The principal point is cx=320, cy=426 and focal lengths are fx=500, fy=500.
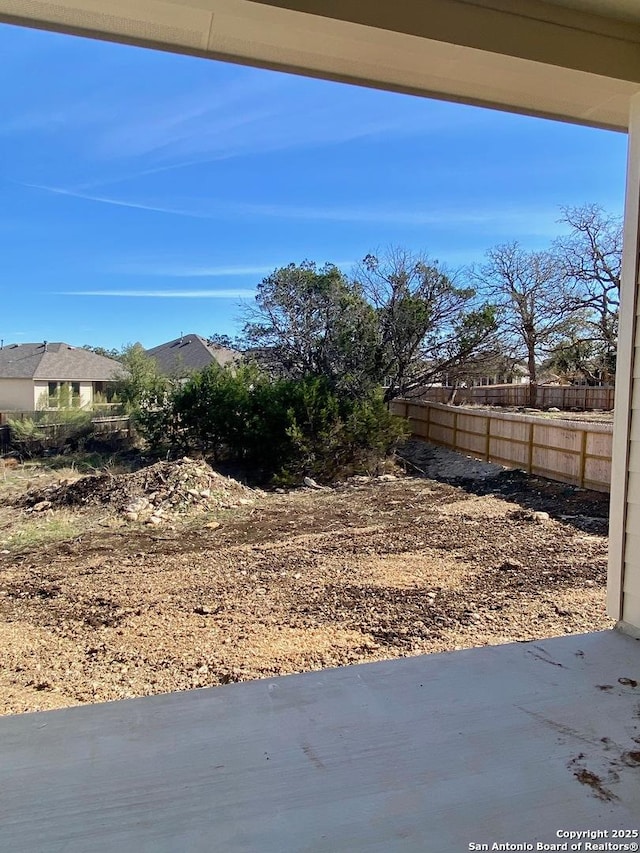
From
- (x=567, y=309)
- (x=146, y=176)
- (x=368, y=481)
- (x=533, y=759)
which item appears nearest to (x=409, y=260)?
(x=368, y=481)

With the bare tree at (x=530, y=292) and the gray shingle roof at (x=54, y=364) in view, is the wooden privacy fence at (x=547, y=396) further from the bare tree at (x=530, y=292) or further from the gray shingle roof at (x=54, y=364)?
the gray shingle roof at (x=54, y=364)

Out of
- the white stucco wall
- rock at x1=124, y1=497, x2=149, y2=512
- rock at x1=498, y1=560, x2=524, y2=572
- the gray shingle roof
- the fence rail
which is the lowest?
rock at x1=124, y1=497, x2=149, y2=512

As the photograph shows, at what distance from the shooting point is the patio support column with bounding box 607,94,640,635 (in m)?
1.76

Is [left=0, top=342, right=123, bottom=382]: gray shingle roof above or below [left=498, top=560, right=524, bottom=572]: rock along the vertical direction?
above

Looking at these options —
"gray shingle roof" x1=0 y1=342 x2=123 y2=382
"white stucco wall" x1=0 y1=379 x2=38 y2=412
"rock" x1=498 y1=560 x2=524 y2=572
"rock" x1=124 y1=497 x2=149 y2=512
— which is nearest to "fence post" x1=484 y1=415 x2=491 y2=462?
"rock" x1=498 y1=560 x2=524 y2=572

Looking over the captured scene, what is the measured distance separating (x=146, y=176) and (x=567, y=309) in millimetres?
14149

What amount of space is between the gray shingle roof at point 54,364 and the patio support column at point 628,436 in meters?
20.2

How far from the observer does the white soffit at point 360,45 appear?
124 centimetres

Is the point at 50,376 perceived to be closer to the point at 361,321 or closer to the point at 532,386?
the point at 361,321

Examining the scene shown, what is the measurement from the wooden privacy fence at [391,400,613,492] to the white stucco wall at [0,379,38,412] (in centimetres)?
1425

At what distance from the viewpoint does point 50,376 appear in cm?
1888

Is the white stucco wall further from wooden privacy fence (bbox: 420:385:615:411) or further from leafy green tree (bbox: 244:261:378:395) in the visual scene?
wooden privacy fence (bbox: 420:385:615:411)

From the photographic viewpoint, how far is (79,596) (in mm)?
4078

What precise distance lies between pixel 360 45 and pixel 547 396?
23172 mm
